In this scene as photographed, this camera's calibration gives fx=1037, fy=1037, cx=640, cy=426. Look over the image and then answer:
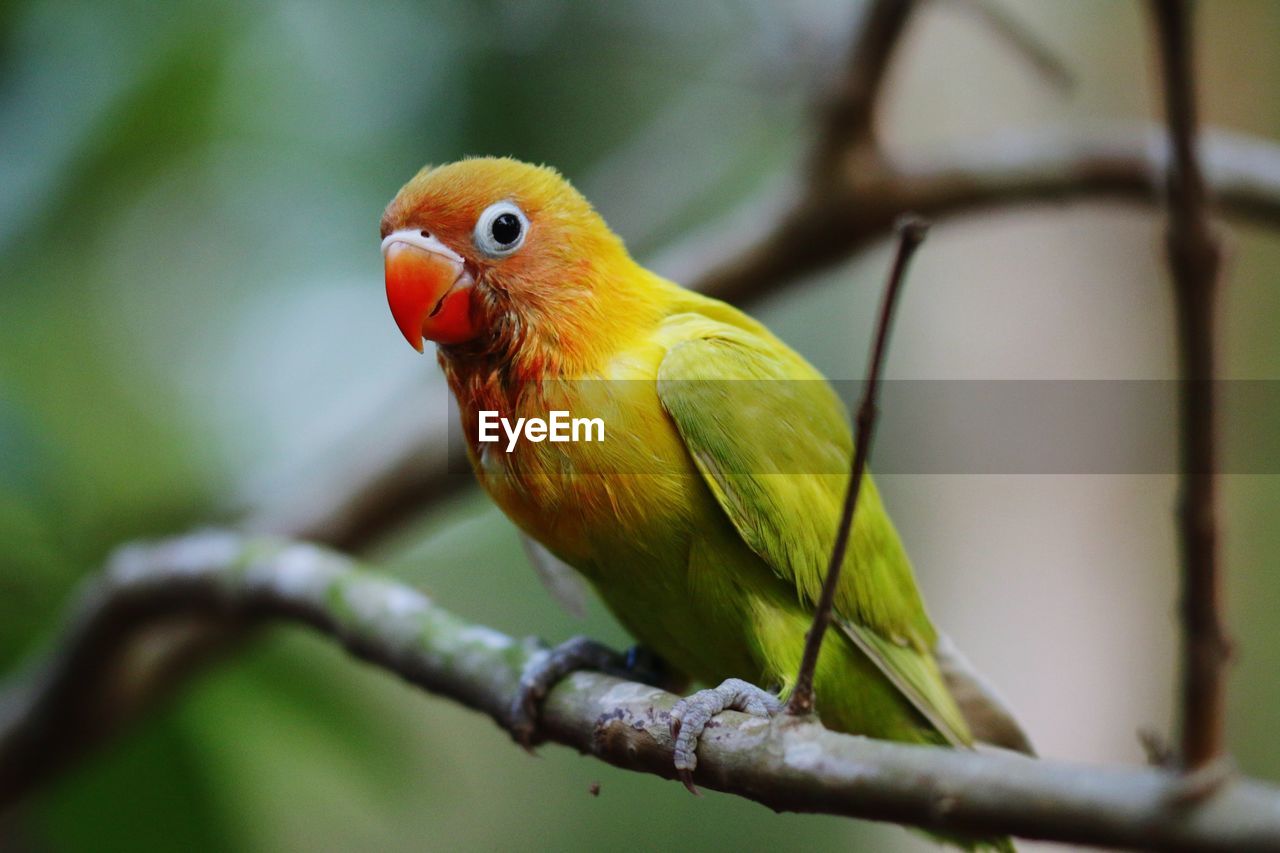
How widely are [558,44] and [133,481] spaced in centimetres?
179

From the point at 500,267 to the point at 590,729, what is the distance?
0.56 meters

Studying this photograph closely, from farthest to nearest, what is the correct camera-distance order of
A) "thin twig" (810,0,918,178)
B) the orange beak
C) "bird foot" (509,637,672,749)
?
"thin twig" (810,0,918,178), "bird foot" (509,637,672,749), the orange beak

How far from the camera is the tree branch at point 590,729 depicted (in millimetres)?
716

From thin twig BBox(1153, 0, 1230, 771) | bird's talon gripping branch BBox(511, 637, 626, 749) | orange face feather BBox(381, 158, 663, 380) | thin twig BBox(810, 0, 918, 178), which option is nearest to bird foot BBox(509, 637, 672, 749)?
bird's talon gripping branch BBox(511, 637, 626, 749)

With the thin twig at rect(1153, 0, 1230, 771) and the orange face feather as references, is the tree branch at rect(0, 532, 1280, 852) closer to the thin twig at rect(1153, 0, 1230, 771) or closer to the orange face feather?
the thin twig at rect(1153, 0, 1230, 771)

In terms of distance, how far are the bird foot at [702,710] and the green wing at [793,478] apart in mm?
148

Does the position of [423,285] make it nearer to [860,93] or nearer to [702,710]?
[702,710]

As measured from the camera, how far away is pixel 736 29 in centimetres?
309

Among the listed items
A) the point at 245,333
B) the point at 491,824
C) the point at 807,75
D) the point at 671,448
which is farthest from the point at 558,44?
the point at 491,824

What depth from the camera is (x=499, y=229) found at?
126 centimetres

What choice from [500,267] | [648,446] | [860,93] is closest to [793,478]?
[648,446]

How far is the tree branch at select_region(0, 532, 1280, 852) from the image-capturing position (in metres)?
0.72

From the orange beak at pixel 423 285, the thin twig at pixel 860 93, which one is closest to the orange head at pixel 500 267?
the orange beak at pixel 423 285

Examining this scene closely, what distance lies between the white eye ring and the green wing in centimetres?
22
